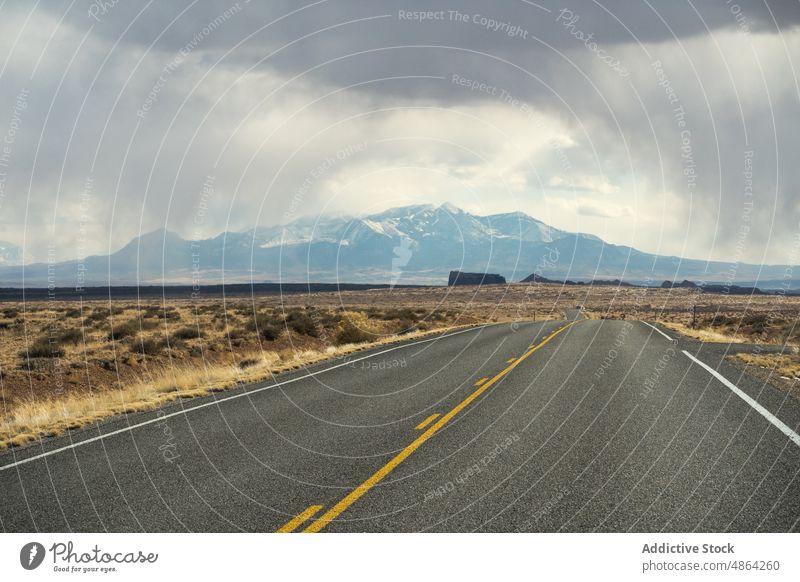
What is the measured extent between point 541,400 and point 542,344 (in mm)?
11964

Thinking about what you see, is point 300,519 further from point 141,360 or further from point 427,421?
point 141,360

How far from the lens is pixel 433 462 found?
7.75 metres

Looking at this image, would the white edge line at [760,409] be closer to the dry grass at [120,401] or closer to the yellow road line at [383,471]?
the yellow road line at [383,471]

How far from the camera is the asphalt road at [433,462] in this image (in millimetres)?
5945

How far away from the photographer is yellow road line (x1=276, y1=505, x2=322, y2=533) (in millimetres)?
5664

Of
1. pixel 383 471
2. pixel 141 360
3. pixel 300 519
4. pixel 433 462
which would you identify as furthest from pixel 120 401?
pixel 141 360

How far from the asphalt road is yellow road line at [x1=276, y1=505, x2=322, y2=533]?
0.04 meters

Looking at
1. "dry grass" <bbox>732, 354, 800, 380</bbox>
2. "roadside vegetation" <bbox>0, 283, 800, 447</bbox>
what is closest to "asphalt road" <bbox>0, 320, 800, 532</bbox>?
"roadside vegetation" <bbox>0, 283, 800, 447</bbox>

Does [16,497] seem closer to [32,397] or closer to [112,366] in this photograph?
[32,397]

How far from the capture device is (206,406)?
1247 cm

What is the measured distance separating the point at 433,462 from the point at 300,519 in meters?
2.29

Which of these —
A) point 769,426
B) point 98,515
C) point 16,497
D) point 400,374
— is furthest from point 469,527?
point 400,374

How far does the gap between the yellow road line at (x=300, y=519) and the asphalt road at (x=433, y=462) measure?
0.04 m

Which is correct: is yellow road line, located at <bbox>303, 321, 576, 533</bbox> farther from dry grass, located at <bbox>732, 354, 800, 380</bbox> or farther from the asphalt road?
dry grass, located at <bbox>732, 354, 800, 380</bbox>
